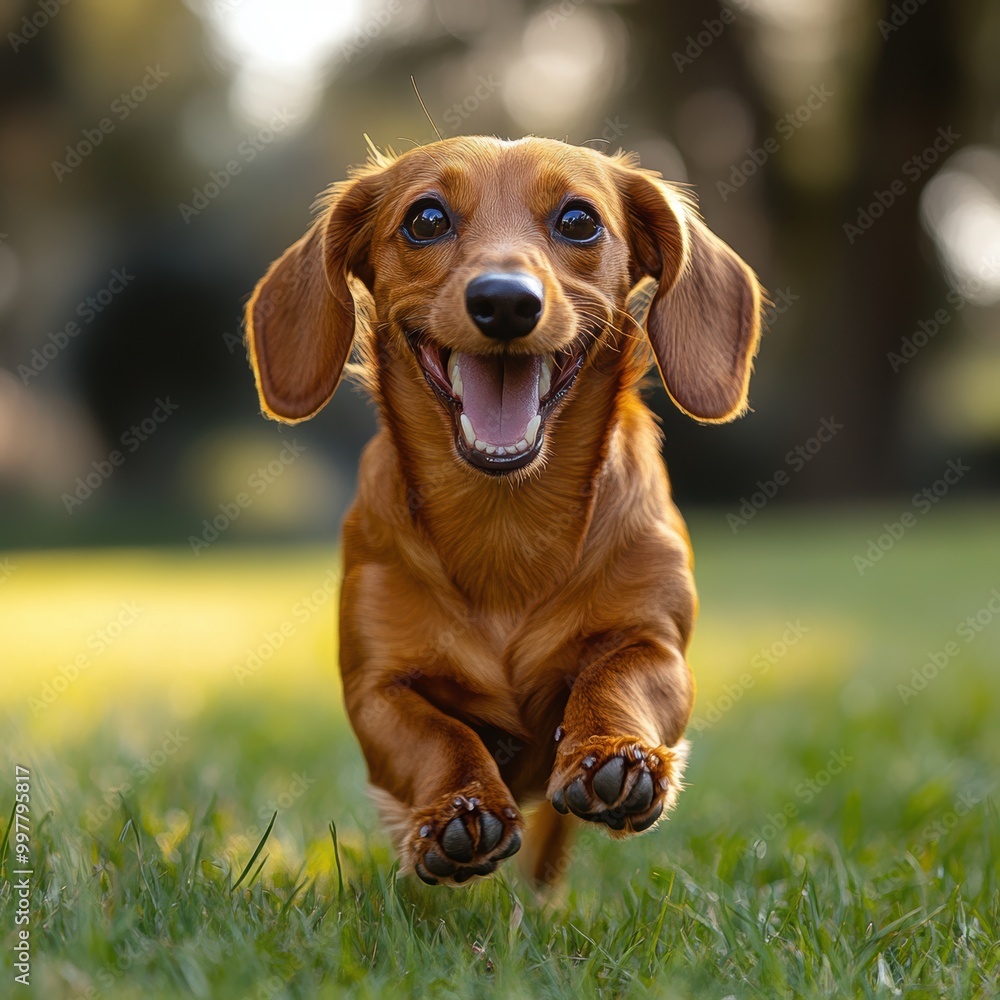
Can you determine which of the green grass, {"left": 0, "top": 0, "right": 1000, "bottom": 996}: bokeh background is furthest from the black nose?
Answer: {"left": 0, "top": 0, "right": 1000, "bottom": 996}: bokeh background

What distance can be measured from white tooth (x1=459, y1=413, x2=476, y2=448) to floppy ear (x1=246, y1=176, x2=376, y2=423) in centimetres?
54

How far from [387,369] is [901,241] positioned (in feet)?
49.1

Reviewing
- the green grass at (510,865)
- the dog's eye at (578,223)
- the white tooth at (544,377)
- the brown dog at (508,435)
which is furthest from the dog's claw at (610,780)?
the dog's eye at (578,223)

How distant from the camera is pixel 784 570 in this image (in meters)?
10.3

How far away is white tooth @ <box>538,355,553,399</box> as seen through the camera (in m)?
2.65

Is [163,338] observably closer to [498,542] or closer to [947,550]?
[947,550]

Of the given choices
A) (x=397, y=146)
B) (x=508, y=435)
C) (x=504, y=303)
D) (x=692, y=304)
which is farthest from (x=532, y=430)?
(x=397, y=146)

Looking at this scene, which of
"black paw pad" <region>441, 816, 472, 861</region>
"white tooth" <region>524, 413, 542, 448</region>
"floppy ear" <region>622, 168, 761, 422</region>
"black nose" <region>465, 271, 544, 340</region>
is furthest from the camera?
"floppy ear" <region>622, 168, 761, 422</region>

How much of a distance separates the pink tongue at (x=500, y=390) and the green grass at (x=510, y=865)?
0.90 m

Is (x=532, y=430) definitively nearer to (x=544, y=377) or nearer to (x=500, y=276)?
(x=544, y=377)

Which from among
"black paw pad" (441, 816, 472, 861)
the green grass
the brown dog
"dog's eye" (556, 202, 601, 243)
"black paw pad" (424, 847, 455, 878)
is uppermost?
"dog's eye" (556, 202, 601, 243)

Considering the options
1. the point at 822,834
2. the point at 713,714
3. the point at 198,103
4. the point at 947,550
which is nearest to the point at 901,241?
the point at 947,550

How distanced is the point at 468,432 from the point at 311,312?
26.4 inches

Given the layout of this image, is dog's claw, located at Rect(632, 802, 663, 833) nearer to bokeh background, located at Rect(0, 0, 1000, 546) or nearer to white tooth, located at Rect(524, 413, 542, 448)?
white tooth, located at Rect(524, 413, 542, 448)
